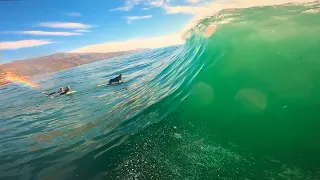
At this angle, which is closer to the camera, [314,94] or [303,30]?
[314,94]

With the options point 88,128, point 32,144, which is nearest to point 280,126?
point 88,128

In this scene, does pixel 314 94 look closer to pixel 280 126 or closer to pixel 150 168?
pixel 280 126

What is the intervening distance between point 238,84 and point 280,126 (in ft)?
13.6

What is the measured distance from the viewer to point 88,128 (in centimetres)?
1020

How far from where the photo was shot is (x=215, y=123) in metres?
8.73

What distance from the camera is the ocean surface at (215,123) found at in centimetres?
632

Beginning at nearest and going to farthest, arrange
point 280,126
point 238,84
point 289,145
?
point 289,145
point 280,126
point 238,84

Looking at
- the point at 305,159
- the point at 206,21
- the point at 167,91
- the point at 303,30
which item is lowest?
the point at 305,159

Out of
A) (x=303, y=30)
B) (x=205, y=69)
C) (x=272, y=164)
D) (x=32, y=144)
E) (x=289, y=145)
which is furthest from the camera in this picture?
(x=303, y=30)

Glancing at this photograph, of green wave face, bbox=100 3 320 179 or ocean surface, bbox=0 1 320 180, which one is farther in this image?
ocean surface, bbox=0 1 320 180

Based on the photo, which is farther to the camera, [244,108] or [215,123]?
[244,108]

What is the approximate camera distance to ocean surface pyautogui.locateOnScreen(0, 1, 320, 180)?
6.32 m

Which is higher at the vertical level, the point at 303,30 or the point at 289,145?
the point at 303,30

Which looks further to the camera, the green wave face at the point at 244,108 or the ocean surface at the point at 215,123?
the ocean surface at the point at 215,123
